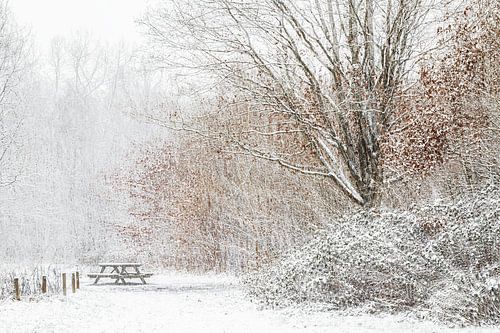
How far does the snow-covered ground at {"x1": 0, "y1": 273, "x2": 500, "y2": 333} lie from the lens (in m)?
10.1

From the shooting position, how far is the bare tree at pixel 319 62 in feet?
39.6

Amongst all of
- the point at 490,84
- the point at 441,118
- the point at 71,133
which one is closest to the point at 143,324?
the point at 441,118

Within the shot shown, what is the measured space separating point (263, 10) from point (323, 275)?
5.19 metres

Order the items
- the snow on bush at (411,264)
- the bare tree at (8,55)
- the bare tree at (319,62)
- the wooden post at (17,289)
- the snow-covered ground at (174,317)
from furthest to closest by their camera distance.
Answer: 1. the bare tree at (8,55)
2. the wooden post at (17,289)
3. the bare tree at (319,62)
4. the snow-covered ground at (174,317)
5. the snow on bush at (411,264)

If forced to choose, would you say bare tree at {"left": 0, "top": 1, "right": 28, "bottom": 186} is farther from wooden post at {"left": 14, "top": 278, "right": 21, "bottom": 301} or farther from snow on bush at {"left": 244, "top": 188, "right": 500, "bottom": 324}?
snow on bush at {"left": 244, "top": 188, "right": 500, "bottom": 324}

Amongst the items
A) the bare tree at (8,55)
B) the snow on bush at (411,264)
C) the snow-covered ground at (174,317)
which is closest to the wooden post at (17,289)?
the snow-covered ground at (174,317)

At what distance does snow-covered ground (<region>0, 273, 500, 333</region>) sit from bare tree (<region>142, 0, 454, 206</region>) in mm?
2915

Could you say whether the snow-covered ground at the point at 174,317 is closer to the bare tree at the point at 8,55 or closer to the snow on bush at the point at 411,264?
the snow on bush at the point at 411,264

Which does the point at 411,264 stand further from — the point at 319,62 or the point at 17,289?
the point at 17,289

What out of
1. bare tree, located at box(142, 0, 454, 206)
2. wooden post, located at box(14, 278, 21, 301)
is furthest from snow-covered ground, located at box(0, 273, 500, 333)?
bare tree, located at box(142, 0, 454, 206)

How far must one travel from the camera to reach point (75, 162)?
133 feet

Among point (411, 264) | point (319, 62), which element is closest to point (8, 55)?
point (319, 62)

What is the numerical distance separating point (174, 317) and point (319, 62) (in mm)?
5723

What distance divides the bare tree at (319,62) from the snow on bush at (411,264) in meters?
1.26
